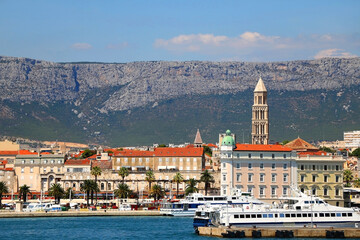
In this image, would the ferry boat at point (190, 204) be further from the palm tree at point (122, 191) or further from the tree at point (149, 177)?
the tree at point (149, 177)

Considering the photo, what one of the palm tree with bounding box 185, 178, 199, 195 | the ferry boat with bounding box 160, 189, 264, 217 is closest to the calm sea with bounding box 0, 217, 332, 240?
the ferry boat with bounding box 160, 189, 264, 217

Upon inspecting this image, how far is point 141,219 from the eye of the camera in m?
147

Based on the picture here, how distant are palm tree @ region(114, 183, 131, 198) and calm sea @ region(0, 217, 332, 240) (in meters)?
29.8

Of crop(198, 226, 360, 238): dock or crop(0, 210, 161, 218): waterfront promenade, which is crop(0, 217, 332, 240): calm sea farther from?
crop(0, 210, 161, 218): waterfront promenade

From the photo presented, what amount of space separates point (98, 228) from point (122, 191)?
5189 centimetres

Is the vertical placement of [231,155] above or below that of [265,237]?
above

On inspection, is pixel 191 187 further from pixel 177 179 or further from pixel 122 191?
pixel 122 191

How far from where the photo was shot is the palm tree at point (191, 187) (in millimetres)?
179125

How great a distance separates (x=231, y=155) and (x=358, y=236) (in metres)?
52.3

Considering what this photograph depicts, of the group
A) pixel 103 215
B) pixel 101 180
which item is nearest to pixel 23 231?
pixel 103 215

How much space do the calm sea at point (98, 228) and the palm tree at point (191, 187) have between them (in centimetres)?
3081

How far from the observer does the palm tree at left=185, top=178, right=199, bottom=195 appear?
179 m

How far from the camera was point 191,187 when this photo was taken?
181 meters

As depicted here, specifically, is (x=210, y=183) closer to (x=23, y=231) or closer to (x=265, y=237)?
(x=23, y=231)
